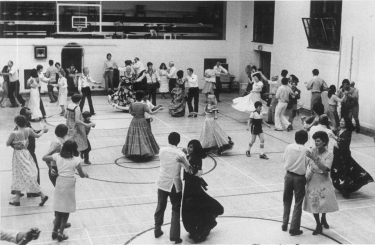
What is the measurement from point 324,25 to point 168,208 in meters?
12.7

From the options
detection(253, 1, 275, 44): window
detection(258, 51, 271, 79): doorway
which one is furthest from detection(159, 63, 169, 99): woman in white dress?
detection(258, 51, 271, 79): doorway

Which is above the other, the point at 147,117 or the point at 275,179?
the point at 147,117

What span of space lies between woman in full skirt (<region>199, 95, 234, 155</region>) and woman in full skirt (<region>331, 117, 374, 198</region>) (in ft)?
12.6

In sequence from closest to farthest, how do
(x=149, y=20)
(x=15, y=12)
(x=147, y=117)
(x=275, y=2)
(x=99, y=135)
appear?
(x=147, y=117), (x=99, y=135), (x=275, y=2), (x=15, y=12), (x=149, y=20)

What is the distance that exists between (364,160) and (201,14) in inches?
711

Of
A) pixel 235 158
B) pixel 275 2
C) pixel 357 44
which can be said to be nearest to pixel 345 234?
pixel 235 158

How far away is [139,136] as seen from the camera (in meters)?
13.5

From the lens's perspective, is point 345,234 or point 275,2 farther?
point 275,2

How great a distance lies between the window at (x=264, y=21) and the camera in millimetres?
25188

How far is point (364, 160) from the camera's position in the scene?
14.2 metres

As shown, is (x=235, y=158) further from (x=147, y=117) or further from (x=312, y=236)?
(x=312, y=236)

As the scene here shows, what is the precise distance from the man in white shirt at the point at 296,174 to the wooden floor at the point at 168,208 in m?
0.35

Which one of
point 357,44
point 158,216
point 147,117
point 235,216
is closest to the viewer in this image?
point 158,216

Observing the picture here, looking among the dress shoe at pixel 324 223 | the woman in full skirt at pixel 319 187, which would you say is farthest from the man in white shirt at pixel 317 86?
the woman in full skirt at pixel 319 187
